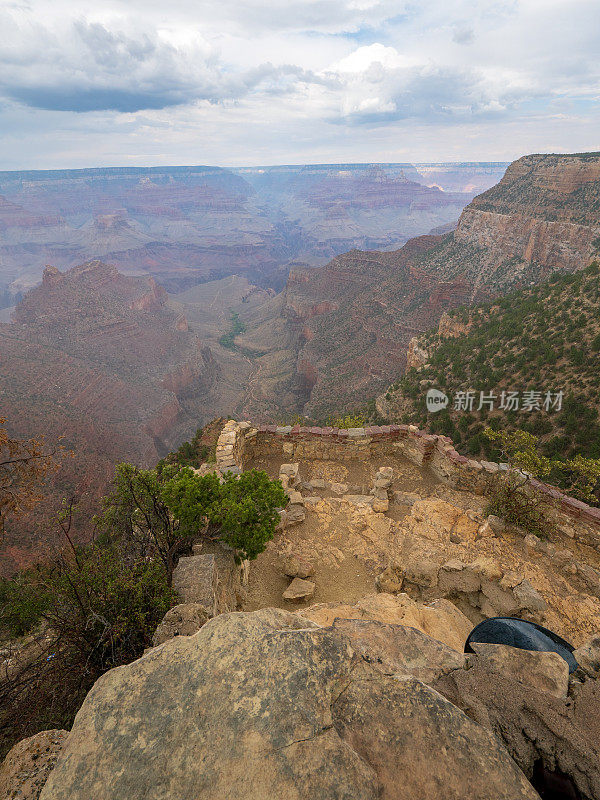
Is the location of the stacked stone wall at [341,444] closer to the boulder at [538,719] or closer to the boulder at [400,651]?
the boulder at [400,651]

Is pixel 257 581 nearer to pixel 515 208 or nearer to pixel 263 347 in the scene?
pixel 515 208

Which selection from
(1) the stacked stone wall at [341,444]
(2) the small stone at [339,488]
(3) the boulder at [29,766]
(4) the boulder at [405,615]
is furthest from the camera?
(1) the stacked stone wall at [341,444]

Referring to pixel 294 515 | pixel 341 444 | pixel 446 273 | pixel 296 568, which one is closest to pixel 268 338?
pixel 446 273

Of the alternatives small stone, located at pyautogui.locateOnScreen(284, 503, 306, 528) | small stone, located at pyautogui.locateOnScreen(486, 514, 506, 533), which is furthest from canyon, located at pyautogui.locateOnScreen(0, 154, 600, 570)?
small stone, located at pyautogui.locateOnScreen(486, 514, 506, 533)

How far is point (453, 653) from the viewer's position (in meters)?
4.50

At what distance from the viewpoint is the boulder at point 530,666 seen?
4.32 meters

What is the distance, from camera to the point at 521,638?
17.3 ft

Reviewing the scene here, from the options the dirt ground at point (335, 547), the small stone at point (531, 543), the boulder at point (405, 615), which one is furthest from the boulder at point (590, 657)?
the small stone at point (531, 543)

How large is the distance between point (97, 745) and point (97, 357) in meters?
96.2

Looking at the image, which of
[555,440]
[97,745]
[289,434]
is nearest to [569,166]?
[555,440]
